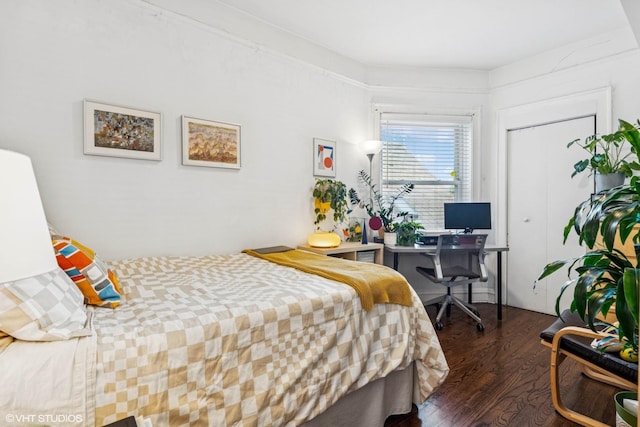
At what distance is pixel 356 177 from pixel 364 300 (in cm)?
232

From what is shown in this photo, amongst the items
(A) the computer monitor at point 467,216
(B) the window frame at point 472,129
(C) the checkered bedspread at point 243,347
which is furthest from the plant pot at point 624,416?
(B) the window frame at point 472,129

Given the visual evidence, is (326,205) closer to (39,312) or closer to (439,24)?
(439,24)

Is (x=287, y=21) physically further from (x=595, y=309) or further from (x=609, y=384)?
(x=609, y=384)

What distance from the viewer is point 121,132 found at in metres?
2.30

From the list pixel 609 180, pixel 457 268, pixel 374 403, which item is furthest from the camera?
pixel 457 268

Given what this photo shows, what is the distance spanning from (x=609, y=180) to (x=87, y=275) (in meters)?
3.74

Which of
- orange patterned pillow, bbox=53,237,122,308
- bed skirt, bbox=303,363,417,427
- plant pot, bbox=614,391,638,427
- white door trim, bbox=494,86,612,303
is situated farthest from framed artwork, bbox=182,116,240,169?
white door trim, bbox=494,86,612,303

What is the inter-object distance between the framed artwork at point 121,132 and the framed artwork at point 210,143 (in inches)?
8.0

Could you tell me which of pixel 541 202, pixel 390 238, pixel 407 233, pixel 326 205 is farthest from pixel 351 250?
pixel 541 202

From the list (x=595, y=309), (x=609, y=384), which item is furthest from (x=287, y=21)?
(x=609, y=384)

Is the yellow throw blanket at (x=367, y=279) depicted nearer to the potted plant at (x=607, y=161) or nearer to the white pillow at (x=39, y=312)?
the white pillow at (x=39, y=312)

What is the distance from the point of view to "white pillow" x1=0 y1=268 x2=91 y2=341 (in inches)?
38.5

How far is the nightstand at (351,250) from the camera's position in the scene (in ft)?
10.0

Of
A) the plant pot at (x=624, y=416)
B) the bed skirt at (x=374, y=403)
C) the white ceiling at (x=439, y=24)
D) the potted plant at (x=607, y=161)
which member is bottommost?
the bed skirt at (x=374, y=403)
